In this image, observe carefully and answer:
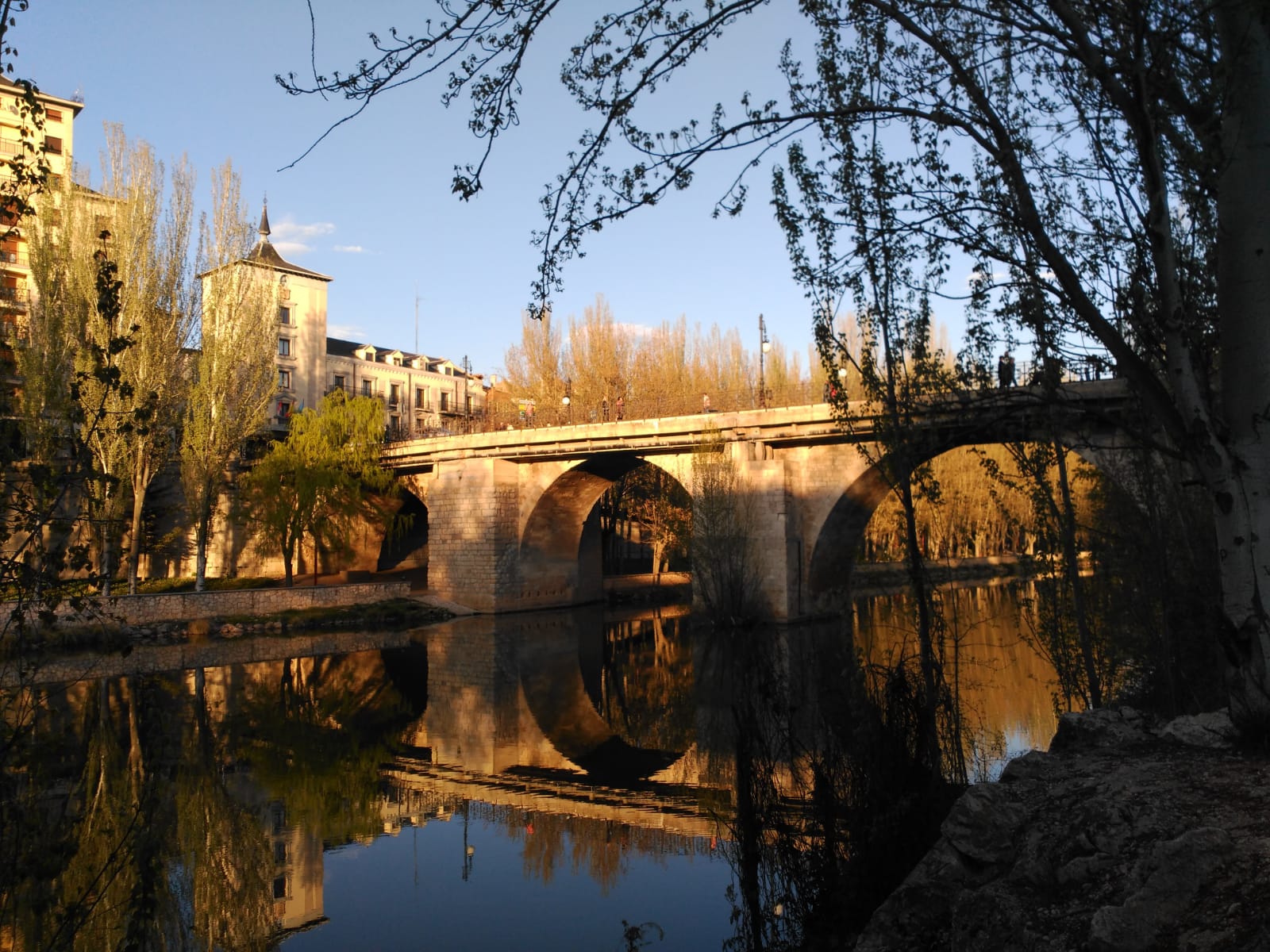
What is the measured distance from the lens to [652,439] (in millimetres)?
21438

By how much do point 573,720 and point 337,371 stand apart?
106 feet

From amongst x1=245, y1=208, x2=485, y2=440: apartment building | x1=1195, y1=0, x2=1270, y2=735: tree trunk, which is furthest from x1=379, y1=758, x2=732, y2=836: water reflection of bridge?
x1=245, y1=208, x2=485, y2=440: apartment building

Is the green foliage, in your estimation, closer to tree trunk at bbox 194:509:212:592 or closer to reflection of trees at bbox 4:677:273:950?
tree trunk at bbox 194:509:212:592

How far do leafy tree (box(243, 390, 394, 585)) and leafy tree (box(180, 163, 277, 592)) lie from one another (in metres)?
2.41

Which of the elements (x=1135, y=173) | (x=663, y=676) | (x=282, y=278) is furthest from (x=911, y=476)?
(x=282, y=278)

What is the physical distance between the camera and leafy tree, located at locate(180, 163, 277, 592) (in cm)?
2158

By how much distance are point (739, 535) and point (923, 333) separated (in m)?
13.6

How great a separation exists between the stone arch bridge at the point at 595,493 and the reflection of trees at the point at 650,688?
2858 millimetres

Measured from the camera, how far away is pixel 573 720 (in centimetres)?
1166

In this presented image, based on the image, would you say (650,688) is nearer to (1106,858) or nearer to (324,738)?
(324,738)

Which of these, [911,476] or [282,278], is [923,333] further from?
[282,278]

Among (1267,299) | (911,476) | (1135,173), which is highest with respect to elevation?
(1135,173)

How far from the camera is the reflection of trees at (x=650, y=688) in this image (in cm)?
1066

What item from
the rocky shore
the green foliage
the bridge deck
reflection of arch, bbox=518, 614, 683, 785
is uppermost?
the bridge deck
